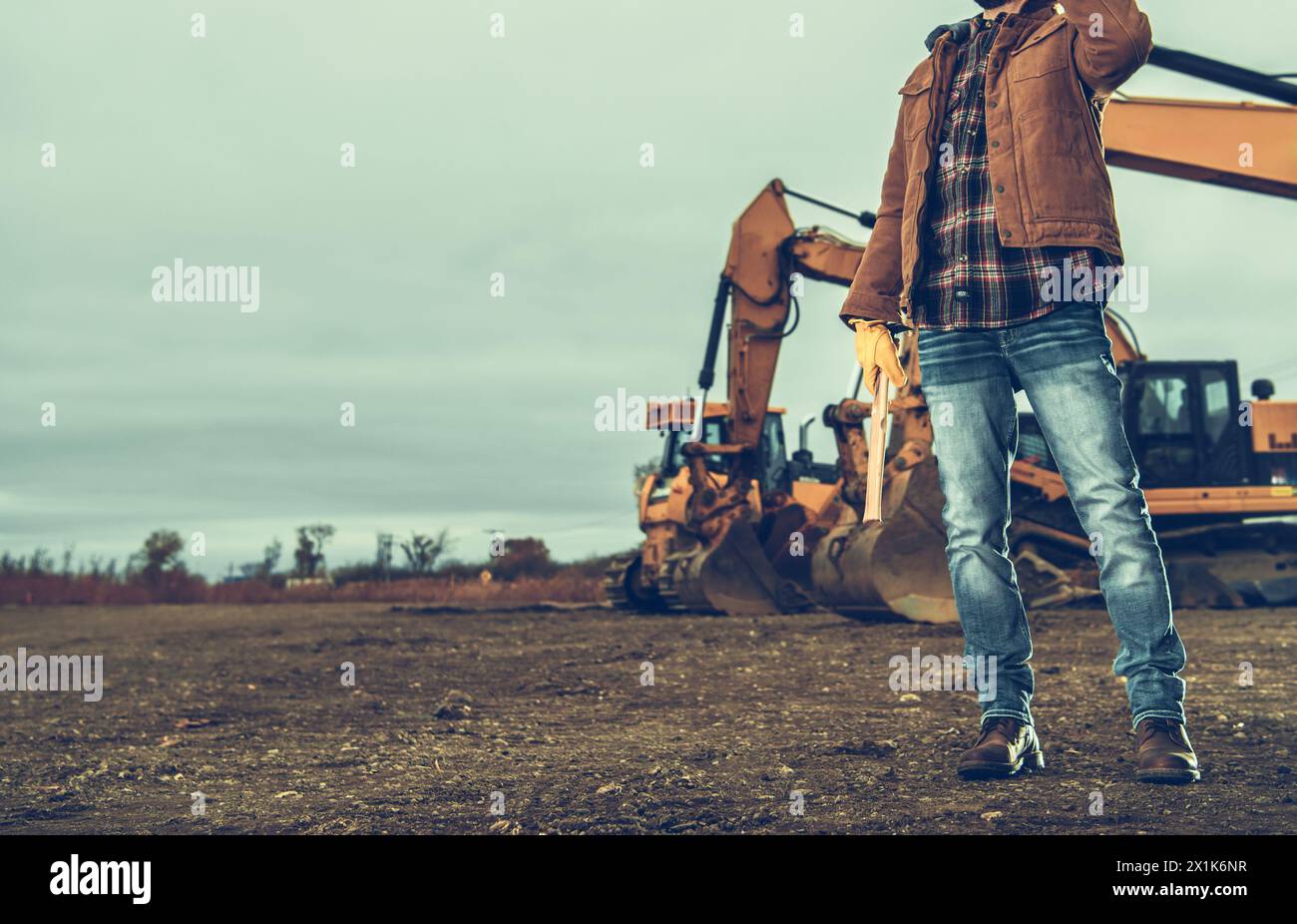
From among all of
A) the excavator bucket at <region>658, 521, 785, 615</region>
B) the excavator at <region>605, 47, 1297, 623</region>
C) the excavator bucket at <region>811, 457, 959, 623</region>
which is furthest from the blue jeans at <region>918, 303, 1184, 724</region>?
the excavator bucket at <region>658, 521, 785, 615</region>

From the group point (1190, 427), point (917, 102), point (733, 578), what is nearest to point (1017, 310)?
point (917, 102)

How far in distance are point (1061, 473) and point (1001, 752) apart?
71 cm

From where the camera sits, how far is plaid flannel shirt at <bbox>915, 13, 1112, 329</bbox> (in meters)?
A: 3.07

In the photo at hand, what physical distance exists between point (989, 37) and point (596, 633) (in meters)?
8.34

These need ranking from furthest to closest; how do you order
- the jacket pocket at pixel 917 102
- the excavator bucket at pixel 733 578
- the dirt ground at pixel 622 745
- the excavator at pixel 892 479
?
the excavator bucket at pixel 733 578 < the excavator at pixel 892 479 < the jacket pocket at pixel 917 102 < the dirt ground at pixel 622 745

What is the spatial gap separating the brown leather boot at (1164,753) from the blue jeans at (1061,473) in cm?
3

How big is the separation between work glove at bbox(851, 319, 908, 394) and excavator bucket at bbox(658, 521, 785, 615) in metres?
9.60

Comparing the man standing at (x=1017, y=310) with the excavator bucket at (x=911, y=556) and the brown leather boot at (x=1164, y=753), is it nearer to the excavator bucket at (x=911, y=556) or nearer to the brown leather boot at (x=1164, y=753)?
the brown leather boot at (x=1164, y=753)

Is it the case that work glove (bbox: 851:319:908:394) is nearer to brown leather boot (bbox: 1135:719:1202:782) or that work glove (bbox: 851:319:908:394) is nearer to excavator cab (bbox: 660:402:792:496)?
brown leather boot (bbox: 1135:719:1202:782)

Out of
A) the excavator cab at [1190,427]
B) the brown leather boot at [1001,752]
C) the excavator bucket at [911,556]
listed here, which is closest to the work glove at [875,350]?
the brown leather boot at [1001,752]

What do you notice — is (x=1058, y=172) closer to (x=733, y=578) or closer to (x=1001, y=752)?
(x=1001, y=752)

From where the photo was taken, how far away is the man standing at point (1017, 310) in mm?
2994

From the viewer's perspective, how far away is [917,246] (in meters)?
3.22
